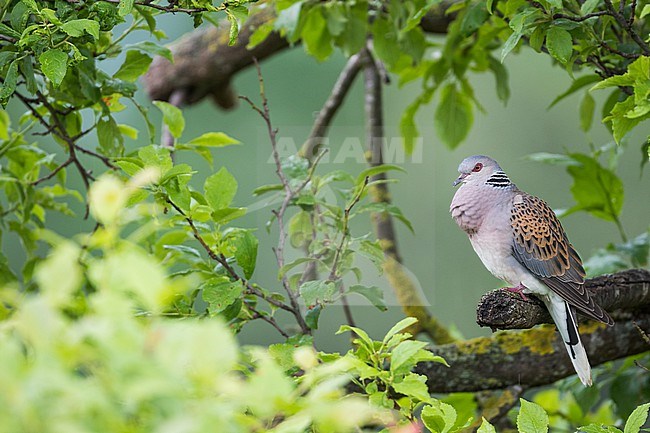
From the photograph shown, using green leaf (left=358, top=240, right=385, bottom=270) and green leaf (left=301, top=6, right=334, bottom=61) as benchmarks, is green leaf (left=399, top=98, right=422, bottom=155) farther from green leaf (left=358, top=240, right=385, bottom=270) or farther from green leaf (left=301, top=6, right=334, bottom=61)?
green leaf (left=358, top=240, right=385, bottom=270)

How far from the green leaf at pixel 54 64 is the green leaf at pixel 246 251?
341 mm

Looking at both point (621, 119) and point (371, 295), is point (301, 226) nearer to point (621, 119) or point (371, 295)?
point (371, 295)

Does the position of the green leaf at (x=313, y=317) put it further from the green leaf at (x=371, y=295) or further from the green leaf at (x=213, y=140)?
the green leaf at (x=213, y=140)

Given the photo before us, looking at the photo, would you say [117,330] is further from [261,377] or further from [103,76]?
[103,76]

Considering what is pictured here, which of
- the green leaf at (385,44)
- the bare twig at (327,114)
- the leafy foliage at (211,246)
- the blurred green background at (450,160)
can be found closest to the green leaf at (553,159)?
the leafy foliage at (211,246)

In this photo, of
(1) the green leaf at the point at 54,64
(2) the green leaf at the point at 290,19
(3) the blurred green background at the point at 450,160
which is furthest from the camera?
(3) the blurred green background at the point at 450,160

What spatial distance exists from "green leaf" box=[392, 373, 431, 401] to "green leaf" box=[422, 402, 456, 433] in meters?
0.04

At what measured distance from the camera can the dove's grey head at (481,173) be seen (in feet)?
4.63

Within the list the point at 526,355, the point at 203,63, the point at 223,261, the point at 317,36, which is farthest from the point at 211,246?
the point at 203,63

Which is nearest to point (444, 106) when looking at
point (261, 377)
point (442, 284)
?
point (261, 377)

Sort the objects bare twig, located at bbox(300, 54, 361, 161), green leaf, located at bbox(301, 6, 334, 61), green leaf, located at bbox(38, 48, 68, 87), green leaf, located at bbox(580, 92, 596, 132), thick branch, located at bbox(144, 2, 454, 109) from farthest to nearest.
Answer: thick branch, located at bbox(144, 2, 454, 109)
bare twig, located at bbox(300, 54, 361, 161)
green leaf, located at bbox(301, 6, 334, 61)
green leaf, located at bbox(580, 92, 596, 132)
green leaf, located at bbox(38, 48, 68, 87)

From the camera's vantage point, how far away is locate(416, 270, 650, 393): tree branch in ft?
5.00

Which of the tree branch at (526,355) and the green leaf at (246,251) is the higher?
the green leaf at (246,251)

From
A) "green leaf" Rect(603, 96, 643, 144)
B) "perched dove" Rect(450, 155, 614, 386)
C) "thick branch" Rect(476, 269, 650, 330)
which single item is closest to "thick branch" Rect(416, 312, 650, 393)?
"thick branch" Rect(476, 269, 650, 330)
